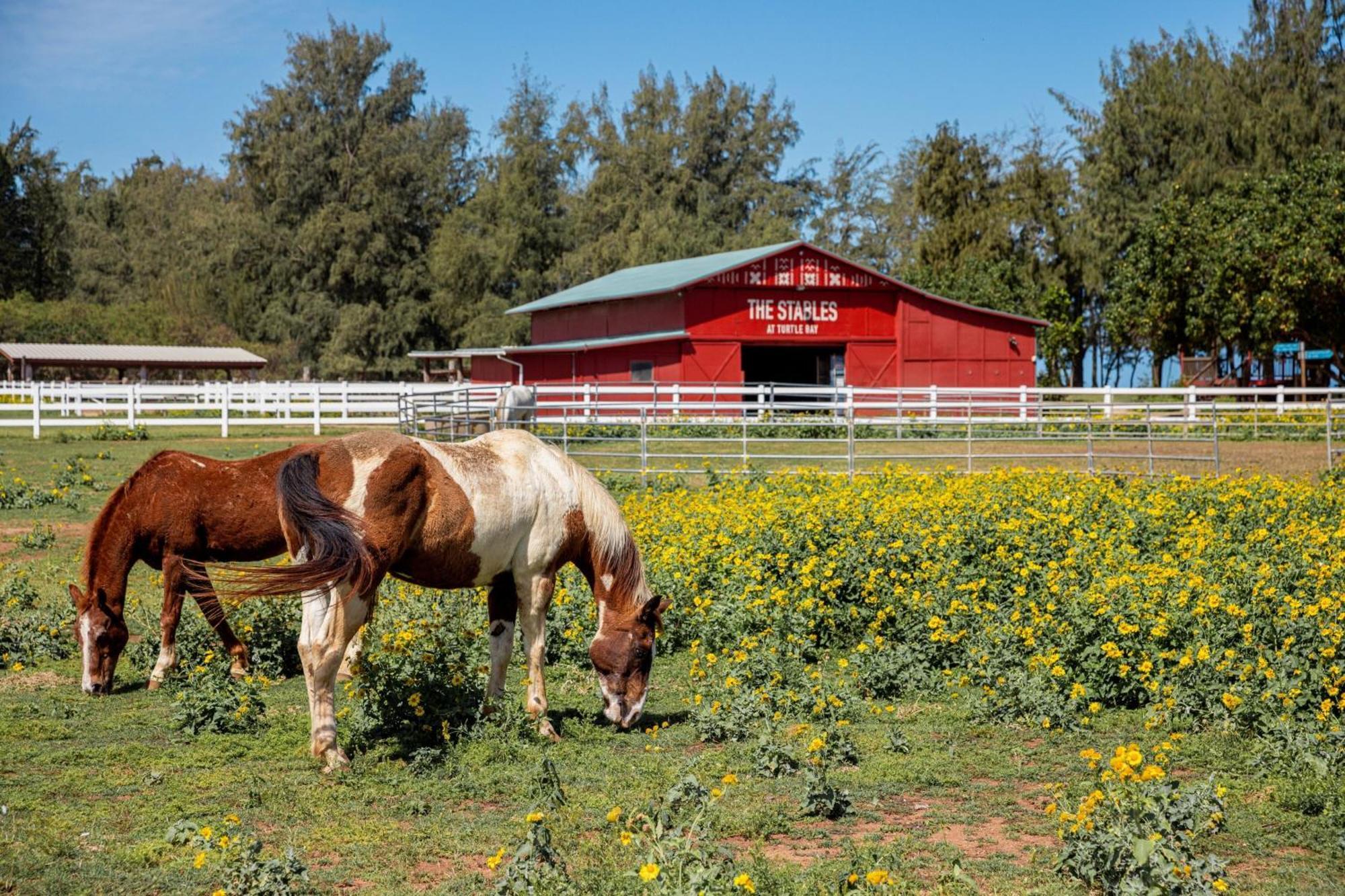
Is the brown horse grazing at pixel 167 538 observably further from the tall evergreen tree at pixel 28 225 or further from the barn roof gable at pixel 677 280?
the tall evergreen tree at pixel 28 225

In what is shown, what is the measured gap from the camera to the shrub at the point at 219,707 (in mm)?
7012

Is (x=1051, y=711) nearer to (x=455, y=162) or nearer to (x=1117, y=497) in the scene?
(x=1117, y=497)

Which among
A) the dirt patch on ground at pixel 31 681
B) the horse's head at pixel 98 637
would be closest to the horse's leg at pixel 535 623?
the horse's head at pixel 98 637

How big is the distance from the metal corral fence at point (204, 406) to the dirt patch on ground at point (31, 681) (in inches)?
757

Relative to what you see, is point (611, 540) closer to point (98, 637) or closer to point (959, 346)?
point (98, 637)

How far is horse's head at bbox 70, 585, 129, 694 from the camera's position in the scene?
313 inches

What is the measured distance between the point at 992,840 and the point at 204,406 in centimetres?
2665

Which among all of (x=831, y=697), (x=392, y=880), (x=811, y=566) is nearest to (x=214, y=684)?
(x=392, y=880)

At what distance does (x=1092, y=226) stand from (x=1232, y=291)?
16.8 m

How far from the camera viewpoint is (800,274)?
35.1 metres

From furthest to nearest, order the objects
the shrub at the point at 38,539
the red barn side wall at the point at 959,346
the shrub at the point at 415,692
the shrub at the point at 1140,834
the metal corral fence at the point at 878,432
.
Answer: the red barn side wall at the point at 959,346
the metal corral fence at the point at 878,432
the shrub at the point at 38,539
the shrub at the point at 415,692
the shrub at the point at 1140,834

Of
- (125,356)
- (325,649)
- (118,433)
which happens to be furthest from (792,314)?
(125,356)

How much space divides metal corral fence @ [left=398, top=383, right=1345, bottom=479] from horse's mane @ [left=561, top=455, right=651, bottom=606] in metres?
9.80

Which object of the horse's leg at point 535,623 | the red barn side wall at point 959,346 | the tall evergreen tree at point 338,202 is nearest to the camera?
the horse's leg at point 535,623
